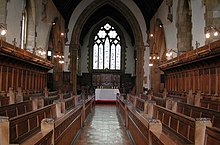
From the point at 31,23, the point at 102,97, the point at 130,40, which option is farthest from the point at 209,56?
the point at 130,40

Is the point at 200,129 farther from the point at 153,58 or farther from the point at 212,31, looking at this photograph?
the point at 153,58

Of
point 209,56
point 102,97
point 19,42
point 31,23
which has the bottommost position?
point 102,97

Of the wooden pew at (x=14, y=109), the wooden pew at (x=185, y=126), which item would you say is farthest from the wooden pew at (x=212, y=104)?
the wooden pew at (x=14, y=109)

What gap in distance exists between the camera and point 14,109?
16.8ft

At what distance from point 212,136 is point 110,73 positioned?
2951 centimetres

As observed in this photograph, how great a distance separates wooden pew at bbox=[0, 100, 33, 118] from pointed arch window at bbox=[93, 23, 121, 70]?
26.3 m

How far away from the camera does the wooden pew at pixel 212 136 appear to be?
2127 mm

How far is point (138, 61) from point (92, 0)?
620 centimetres

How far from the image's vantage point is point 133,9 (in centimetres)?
2444

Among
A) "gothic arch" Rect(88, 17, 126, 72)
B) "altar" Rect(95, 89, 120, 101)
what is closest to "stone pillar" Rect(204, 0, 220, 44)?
"altar" Rect(95, 89, 120, 101)

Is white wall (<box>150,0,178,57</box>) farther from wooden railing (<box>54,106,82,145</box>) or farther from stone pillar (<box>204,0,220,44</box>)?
wooden railing (<box>54,106,82,145</box>)

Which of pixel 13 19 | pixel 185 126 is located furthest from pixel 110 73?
pixel 185 126

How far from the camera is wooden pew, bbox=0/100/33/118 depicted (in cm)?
454

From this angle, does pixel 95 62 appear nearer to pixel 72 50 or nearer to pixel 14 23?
pixel 72 50
